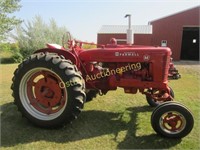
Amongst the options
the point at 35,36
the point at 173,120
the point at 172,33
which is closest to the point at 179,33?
the point at 172,33

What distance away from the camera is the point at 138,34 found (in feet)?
60.1

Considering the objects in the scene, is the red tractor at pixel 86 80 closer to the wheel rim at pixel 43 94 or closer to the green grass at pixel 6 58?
the wheel rim at pixel 43 94

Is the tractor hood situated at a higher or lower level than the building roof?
higher

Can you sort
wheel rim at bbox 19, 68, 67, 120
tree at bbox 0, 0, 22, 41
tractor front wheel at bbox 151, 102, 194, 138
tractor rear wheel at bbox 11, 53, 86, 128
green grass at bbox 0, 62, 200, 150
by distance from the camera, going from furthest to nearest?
tree at bbox 0, 0, 22, 41
wheel rim at bbox 19, 68, 67, 120
tractor rear wheel at bbox 11, 53, 86, 128
tractor front wheel at bbox 151, 102, 194, 138
green grass at bbox 0, 62, 200, 150

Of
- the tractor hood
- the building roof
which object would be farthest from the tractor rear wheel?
the building roof

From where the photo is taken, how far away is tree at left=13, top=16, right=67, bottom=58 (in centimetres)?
1844

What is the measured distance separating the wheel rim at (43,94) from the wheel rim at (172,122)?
1.60 metres

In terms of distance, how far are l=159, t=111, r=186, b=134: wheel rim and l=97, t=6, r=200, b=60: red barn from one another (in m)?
13.1

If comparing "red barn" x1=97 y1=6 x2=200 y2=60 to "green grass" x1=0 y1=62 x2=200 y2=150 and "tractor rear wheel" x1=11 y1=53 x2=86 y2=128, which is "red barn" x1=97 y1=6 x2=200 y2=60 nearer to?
"green grass" x1=0 y1=62 x2=200 y2=150

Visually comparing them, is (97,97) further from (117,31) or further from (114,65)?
(117,31)

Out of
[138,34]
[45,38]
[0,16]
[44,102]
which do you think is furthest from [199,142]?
[45,38]

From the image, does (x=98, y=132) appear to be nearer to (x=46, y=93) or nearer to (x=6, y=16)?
(x=46, y=93)

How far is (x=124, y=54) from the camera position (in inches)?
174

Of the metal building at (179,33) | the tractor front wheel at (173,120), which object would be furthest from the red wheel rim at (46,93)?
the metal building at (179,33)
